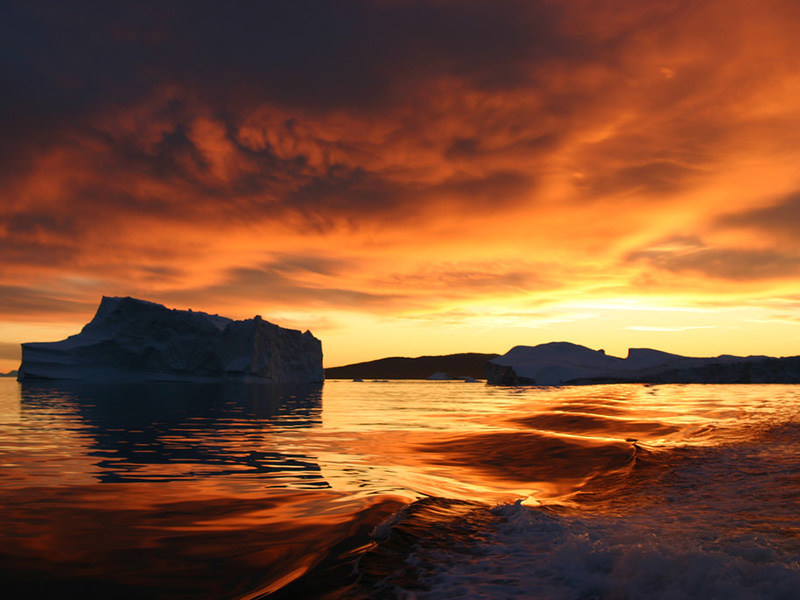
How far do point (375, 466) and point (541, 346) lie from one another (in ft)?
251

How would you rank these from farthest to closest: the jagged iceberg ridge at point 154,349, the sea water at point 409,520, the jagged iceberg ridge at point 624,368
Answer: the jagged iceberg ridge at point 624,368
the jagged iceberg ridge at point 154,349
the sea water at point 409,520

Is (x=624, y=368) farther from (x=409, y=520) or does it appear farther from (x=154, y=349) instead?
(x=409, y=520)

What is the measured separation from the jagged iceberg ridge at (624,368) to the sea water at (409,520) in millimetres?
60262

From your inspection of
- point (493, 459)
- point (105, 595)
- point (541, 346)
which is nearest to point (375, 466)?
point (493, 459)

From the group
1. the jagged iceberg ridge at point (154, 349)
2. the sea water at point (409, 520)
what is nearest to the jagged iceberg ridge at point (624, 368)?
the jagged iceberg ridge at point (154, 349)

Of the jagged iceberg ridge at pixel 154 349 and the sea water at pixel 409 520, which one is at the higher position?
the jagged iceberg ridge at pixel 154 349

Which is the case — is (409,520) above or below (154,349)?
below

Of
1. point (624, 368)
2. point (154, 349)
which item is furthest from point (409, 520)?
point (624, 368)

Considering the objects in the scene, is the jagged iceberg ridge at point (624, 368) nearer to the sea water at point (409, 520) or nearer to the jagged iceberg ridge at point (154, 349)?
the jagged iceberg ridge at point (154, 349)

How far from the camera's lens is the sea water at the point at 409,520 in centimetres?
329

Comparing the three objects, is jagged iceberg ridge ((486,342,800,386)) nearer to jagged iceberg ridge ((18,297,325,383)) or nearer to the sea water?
jagged iceberg ridge ((18,297,325,383))

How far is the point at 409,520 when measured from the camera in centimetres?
457

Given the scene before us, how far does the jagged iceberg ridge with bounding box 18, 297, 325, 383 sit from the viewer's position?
5369 cm

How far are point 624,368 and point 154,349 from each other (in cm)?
6137
